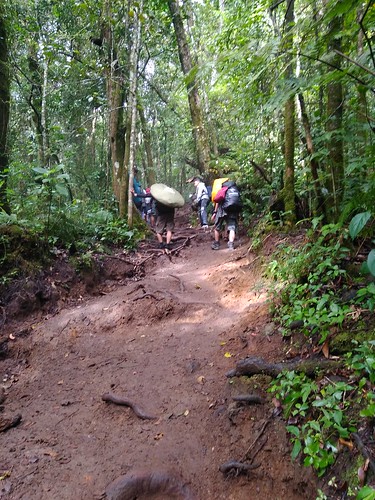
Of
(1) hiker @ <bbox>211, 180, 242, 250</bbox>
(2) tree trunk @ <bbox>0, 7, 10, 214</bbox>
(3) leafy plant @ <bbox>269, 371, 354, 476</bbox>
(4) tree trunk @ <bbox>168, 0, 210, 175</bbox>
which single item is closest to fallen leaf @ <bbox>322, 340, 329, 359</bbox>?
(3) leafy plant @ <bbox>269, 371, 354, 476</bbox>

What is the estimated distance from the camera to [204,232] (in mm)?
11734

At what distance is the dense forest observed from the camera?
9.50 ft

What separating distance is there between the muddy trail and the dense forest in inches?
15.5

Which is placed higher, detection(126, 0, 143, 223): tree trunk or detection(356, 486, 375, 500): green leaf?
detection(126, 0, 143, 223): tree trunk

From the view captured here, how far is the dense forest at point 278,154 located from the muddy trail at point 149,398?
1.29ft

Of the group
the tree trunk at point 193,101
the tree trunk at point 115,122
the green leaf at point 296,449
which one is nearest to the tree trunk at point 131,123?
the tree trunk at point 115,122

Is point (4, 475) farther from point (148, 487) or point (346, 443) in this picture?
point (346, 443)

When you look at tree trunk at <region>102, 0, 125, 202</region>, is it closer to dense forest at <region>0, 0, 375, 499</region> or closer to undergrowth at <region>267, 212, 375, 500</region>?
dense forest at <region>0, 0, 375, 499</region>

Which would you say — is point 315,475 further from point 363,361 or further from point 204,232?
point 204,232

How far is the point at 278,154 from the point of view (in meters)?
9.33

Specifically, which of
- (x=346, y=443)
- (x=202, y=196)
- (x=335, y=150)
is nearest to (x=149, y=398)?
(x=346, y=443)

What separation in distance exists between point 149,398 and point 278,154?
763 cm

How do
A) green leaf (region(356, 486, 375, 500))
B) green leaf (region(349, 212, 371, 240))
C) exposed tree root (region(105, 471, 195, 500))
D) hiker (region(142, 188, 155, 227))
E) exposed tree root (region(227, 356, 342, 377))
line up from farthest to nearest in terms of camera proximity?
1. hiker (region(142, 188, 155, 227))
2. exposed tree root (region(227, 356, 342, 377))
3. exposed tree root (region(105, 471, 195, 500))
4. green leaf (region(349, 212, 371, 240))
5. green leaf (region(356, 486, 375, 500))

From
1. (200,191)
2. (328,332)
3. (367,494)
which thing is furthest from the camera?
(200,191)
